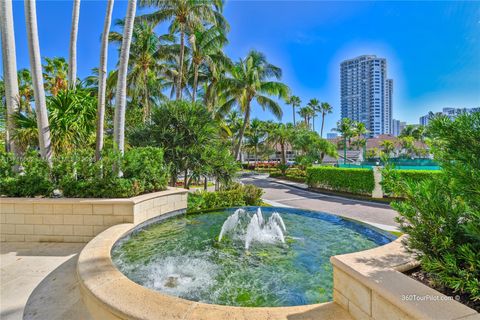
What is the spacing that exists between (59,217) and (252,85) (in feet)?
54.6

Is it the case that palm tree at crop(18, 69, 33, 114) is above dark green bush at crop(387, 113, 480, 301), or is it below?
above

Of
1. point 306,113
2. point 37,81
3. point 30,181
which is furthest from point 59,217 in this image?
point 306,113

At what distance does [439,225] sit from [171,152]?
32.3 ft

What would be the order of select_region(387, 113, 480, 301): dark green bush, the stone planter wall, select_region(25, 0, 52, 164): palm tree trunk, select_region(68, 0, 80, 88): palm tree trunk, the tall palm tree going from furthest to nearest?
the tall palm tree
select_region(68, 0, 80, 88): palm tree trunk
select_region(25, 0, 52, 164): palm tree trunk
the stone planter wall
select_region(387, 113, 480, 301): dark green bush

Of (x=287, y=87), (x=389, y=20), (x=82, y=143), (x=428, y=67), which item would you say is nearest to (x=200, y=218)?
(x=82, y=143)

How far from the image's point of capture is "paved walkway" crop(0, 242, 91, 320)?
3115mm

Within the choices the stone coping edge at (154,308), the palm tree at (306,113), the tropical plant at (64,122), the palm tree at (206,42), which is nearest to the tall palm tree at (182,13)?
the palm tree at (206,42)

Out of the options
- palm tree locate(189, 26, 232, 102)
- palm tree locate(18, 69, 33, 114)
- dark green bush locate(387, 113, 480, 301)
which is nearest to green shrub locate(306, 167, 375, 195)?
palm tree locate(189, 26, 232, 102)

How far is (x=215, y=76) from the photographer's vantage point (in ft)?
66.8

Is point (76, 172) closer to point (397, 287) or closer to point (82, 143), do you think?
point (82, 143)

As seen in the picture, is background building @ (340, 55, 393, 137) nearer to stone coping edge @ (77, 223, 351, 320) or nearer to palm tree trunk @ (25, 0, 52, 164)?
palm tree trunk @ (25, 0, 52, 164)

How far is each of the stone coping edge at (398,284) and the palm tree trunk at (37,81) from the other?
24.4ft

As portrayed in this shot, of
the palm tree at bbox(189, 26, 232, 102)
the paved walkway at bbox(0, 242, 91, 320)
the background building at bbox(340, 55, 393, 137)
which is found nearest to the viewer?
the paved walkway at bbox(0, 242, 91, 320)

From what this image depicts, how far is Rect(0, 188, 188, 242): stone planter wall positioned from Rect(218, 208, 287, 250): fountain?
2.50m
